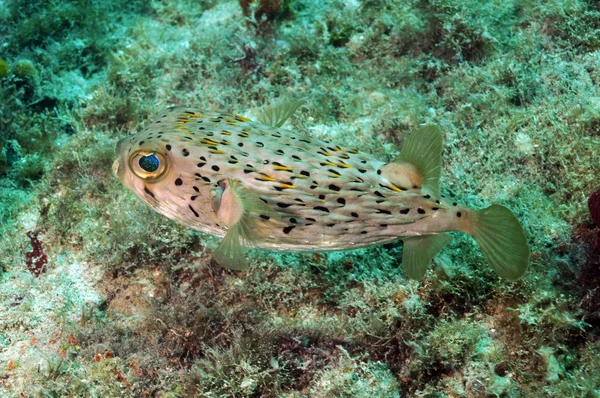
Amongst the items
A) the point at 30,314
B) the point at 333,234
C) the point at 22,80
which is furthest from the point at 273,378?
the point at 22,80

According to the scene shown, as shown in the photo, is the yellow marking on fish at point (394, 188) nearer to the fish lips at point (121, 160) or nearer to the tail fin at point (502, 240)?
the tail fin at point (502, 240)

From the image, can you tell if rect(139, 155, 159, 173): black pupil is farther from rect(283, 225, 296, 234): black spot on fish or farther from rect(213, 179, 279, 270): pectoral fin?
rect(283, 225, 296, 234): black spot on fish

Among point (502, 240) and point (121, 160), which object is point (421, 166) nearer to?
point (502, 240)

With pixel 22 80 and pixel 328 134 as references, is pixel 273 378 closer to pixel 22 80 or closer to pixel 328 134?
pixel 328 134

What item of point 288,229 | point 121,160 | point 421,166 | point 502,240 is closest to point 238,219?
point 288,229

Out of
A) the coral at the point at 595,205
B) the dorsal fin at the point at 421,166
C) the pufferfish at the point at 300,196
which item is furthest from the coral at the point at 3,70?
the coral at the point at 595,205
